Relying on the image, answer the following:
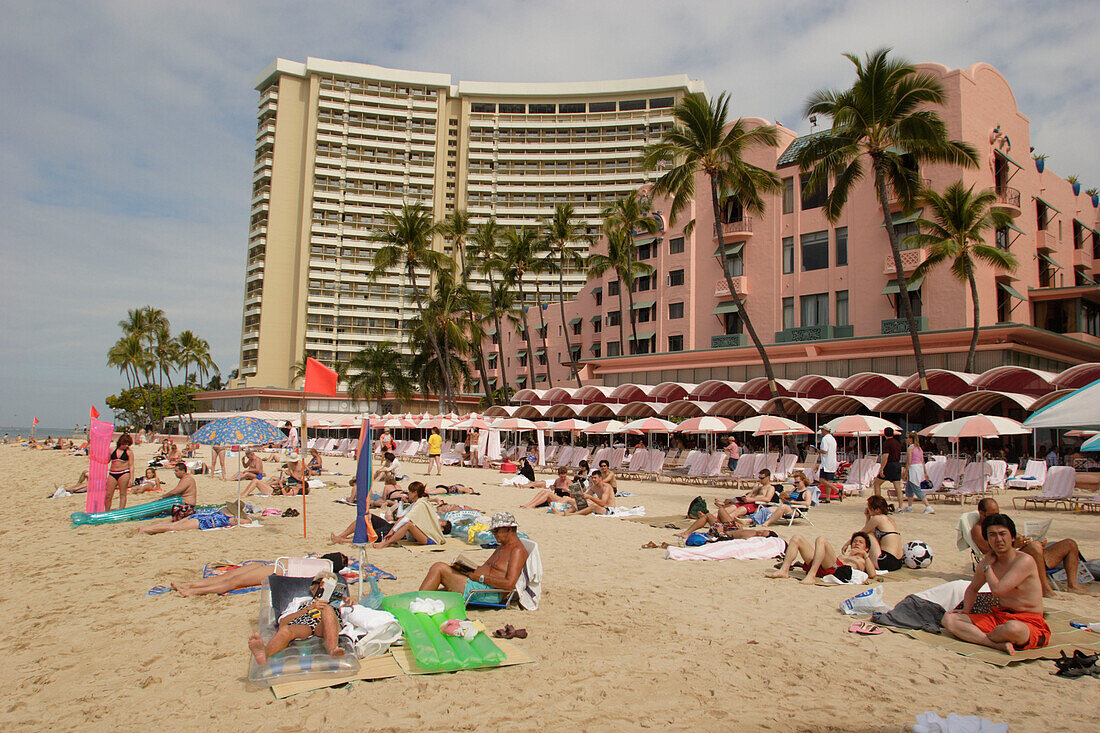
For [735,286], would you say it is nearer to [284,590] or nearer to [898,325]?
[898,325]

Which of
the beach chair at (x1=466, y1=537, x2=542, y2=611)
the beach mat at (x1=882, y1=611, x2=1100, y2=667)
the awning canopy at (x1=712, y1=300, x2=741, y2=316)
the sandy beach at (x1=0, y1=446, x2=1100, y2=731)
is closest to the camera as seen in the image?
the sandy beach at (x1=0, y1=446, x2=1100, y2=731)

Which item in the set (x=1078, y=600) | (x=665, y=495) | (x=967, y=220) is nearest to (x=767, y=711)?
(x=1078, y=600)

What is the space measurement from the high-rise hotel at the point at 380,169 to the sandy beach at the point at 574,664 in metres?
66.6

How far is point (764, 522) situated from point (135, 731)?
889 cm

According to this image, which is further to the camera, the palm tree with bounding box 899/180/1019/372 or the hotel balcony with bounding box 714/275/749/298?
the hotel balcony with bounding box 714/275/749/298

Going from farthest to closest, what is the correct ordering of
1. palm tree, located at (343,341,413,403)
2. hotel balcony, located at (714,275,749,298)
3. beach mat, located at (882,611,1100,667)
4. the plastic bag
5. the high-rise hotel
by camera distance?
the high-rise hotel < palm tree, located at (343,341,413,403) < hotel balcony, located at (714,275,749,298) < the plastic bag < beach mat, located at (882,611,1100,667)

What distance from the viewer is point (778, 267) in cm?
3469

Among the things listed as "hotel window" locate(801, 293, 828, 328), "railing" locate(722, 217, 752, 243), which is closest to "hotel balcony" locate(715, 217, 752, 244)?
"railing" locate(722, 217, 752, 243)

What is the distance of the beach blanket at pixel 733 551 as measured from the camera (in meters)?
8.75

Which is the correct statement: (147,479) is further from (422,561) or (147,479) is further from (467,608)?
(467,608)

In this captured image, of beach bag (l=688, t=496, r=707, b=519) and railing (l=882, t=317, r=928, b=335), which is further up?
railing (l=882, t=317, r=928, b=335)

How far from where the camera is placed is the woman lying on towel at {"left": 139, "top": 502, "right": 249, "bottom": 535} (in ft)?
32.9

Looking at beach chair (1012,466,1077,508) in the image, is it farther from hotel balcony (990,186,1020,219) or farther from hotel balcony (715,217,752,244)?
hotel balcony (715,217,752,244)

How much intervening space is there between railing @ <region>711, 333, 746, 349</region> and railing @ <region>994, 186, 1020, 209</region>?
12.0 metres
